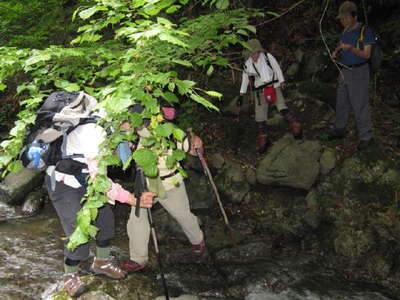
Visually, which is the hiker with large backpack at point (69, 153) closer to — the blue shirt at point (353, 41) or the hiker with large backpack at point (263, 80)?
the hiker with large backpack at point (263, 80)

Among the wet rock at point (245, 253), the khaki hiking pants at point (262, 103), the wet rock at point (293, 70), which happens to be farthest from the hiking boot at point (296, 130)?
the wet rock at point (293, 70)

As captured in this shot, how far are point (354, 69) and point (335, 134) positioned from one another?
4.87 ft

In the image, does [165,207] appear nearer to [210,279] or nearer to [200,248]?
[200,248]

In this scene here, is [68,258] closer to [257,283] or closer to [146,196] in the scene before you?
[146,196]

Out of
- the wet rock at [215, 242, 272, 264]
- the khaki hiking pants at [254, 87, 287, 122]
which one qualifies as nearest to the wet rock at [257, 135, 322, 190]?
the khaki hiking pants at [254, 87, 287, 122]

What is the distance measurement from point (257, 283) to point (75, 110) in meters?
3.25

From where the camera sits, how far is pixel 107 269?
421 cm

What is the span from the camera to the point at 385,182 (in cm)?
589

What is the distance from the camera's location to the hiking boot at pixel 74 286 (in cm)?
379

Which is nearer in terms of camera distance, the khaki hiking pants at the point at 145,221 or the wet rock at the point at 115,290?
the wet rock at the point at 115,290

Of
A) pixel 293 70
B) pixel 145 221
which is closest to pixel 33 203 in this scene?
pixel 145 221

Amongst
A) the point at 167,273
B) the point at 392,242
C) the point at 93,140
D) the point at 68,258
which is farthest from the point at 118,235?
the point at 392,242

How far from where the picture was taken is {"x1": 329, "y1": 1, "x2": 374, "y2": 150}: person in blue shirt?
5.49m

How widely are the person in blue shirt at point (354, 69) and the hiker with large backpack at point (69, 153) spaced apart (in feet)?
13.4
